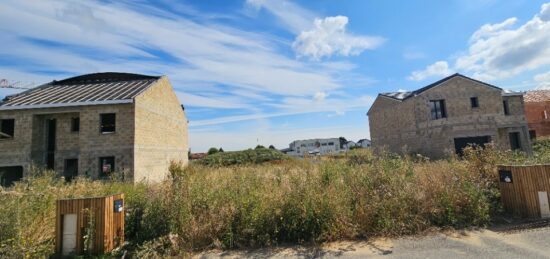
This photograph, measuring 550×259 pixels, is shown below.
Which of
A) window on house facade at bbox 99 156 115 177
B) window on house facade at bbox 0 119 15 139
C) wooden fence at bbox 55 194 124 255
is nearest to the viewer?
wooden fence at bbox 55 194 124 255

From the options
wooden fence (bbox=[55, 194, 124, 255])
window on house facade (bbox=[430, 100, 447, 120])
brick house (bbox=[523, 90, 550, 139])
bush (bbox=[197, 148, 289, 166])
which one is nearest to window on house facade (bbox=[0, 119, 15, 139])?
bush (bbox=[197, 148, 289, 166])

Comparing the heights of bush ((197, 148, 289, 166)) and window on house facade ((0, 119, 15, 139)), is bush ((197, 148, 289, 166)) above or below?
below

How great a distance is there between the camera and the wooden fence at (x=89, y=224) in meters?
4.63

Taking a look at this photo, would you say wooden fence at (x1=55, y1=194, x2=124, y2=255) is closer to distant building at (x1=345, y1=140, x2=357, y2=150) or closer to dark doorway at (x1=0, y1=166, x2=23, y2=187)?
dark doorway at (x1=0, y1=166, x2=23, y2=187)

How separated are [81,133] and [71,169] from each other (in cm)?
245

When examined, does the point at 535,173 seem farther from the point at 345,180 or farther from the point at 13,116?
the point at 13,116

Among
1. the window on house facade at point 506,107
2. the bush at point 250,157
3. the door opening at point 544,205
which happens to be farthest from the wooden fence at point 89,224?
the window on house facade at point 506,107

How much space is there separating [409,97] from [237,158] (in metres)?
17.9

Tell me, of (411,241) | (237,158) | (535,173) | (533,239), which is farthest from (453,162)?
(237,158)

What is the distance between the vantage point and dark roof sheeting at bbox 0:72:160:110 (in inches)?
628

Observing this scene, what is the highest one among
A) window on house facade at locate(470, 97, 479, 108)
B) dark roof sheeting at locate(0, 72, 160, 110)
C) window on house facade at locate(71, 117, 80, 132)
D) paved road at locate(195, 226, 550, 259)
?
dark roof sheeting at locate(0, 72, 160, 110)

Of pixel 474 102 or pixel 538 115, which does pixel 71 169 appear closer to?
pixel 474 102

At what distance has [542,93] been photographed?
3256 cm

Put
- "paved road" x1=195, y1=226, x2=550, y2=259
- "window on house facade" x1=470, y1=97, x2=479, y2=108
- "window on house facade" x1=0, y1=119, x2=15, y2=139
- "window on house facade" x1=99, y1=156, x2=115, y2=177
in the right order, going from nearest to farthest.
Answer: "paved road" x1=195, y1=226, x2=550, y2=259
"window on house facade" x1=99, y1=156, x2=115, y2=177
"window on house facade" x1=0, y1=119, x2=15, y2=139
"window on house facade" x1=470, y1=97, x2=479, y2=108
